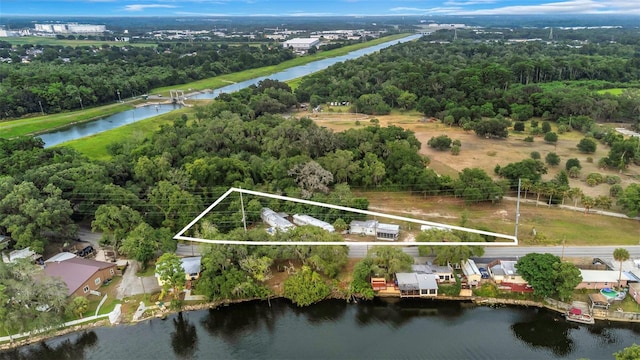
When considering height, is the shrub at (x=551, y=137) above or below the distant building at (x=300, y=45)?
below

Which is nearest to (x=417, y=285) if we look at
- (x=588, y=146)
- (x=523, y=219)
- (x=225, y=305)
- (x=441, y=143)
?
(x=225, y=305)

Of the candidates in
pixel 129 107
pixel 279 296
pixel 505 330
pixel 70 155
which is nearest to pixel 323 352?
pixel 279 296

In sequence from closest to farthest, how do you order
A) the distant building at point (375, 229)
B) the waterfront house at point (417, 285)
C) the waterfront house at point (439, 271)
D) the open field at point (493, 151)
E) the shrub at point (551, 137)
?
the waterfront house at point (417, 285), the waterfront house at point (439, 271), the distant building at point (375, 229), the open field at point (493, 151), the shrub at point (551, 137)

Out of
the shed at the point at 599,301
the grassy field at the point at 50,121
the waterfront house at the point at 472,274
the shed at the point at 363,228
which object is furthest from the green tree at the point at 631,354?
the grassy field at the point at 50,121

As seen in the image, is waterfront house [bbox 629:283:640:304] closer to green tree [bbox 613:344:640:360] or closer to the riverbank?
the riverbank

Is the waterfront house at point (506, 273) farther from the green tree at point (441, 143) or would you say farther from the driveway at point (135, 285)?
the green tree at point (441, 143)

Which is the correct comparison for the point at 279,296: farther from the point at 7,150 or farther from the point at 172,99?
the point at 172,99
